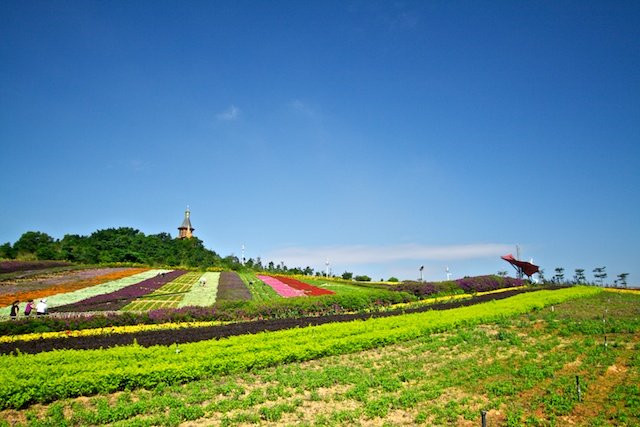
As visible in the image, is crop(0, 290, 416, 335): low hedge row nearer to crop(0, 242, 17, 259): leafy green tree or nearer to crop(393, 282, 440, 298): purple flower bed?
crop(393, 282, 440, 298): purple flower bed

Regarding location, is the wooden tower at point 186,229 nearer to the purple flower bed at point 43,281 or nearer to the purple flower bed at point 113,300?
the purple flower bed at point 43,281

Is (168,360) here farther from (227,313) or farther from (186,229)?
(186,229)

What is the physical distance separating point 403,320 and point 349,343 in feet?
18.5

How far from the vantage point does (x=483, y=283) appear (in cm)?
4475

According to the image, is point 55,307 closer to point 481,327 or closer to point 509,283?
point 481,327

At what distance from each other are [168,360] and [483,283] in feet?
131

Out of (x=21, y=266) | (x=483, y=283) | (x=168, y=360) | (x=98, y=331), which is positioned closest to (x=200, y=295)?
(x=98, y=331)

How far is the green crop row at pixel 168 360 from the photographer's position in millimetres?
10445

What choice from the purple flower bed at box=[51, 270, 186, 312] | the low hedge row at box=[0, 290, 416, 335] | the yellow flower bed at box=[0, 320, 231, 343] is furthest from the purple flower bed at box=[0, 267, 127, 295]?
the yellow flower bed at box=[0, 320, 231, 343]

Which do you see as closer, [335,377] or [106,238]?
[335,377]

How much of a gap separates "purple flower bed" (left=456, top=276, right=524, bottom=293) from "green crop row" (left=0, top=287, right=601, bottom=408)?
1024 inches

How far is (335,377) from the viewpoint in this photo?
12.4 metres

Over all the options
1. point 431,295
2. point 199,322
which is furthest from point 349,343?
point 431,295

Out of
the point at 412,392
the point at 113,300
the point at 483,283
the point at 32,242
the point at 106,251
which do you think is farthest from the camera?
the point at 32,242
